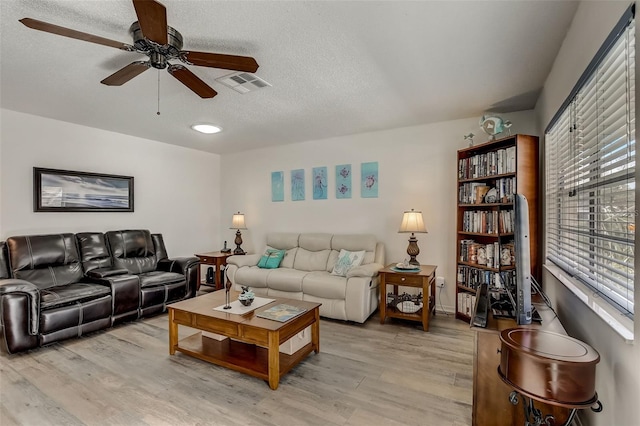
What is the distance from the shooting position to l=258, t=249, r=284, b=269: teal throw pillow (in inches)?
178

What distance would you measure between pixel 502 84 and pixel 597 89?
1306mm

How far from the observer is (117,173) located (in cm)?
A: 448

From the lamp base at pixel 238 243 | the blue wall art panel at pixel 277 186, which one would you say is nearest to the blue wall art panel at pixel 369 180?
the blue wall art panel at pixel 277 186

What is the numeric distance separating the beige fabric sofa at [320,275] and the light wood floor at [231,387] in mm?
539

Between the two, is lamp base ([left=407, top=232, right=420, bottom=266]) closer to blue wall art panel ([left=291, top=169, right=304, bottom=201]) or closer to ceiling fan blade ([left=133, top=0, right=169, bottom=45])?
blue wall art panel ([left=291, top=169, right=304, bottom=201])

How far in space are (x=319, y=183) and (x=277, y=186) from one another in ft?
2.71

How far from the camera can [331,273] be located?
163 inches

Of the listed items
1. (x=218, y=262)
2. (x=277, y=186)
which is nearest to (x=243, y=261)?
(x=218, y=262)

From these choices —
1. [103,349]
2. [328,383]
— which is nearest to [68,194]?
[103,349]

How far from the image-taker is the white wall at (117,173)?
355cm

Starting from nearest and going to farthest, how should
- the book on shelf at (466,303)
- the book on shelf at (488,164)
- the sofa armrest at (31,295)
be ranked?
the sofa armrest at (31,295) < the book on shelf at (488,164) < the book on shelf at (466,303)

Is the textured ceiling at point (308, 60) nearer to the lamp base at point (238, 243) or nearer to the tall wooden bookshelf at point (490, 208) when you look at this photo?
the tall wooden bookshelf at point (490, 208)

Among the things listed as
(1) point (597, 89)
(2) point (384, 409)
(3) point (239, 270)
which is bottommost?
(2) point (384, 409)

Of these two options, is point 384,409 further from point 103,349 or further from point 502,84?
point 502,84
